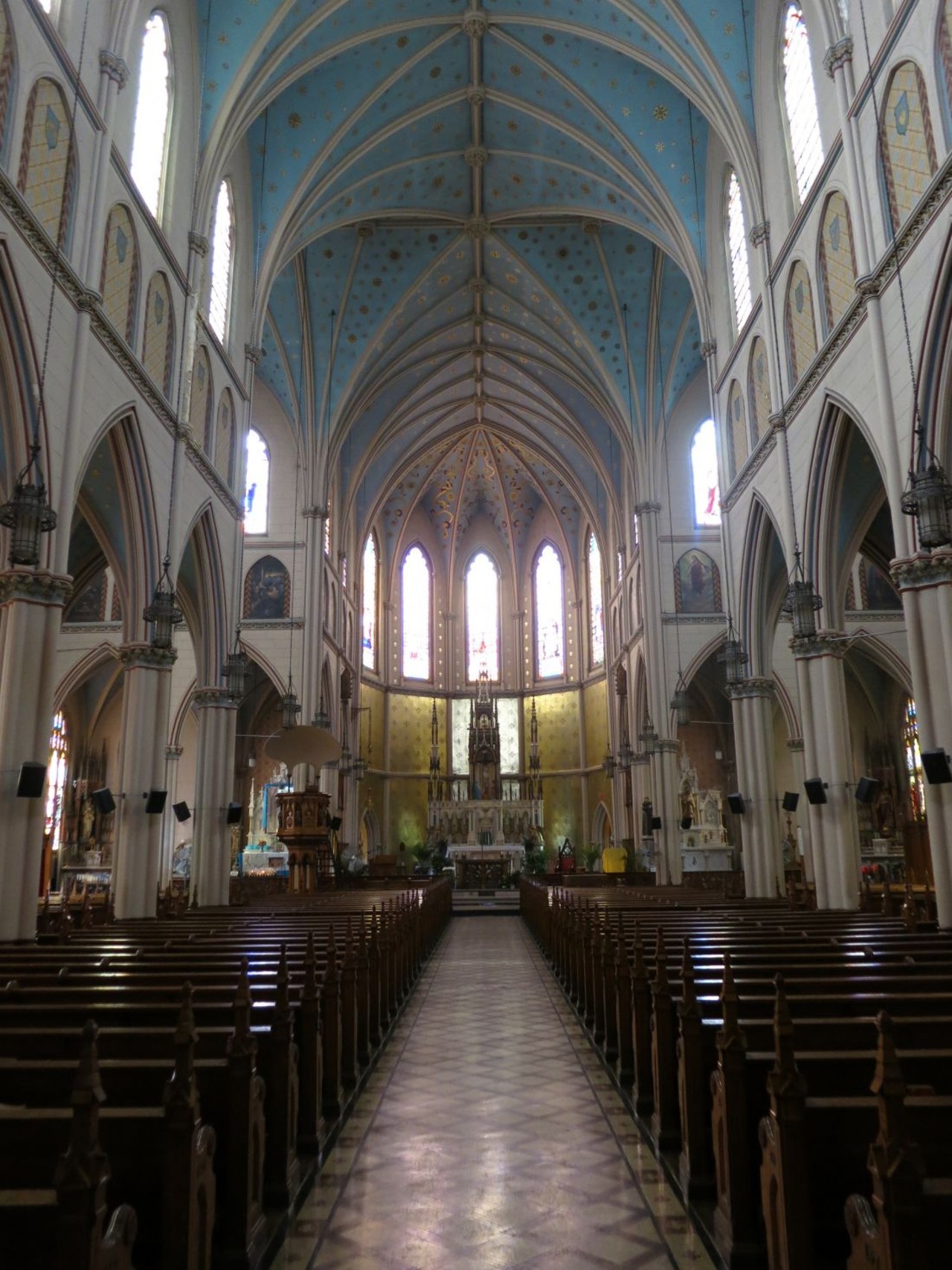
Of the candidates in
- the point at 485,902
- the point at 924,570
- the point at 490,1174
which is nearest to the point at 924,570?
the point at 924,570

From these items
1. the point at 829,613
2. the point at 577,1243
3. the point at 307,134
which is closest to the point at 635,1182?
the point at 577,1243

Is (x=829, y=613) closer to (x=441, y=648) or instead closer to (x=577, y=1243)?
(x=577, y=1243)

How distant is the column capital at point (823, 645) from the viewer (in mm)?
16641

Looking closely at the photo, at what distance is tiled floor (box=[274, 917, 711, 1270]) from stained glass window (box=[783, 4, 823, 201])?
14.9 m

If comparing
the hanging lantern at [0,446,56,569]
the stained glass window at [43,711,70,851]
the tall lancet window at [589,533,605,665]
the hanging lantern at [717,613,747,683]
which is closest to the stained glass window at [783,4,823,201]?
the hanging lantern at [717,613,747,683]

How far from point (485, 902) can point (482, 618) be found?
1701 cm

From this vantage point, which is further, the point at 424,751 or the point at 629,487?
the point at 424,751

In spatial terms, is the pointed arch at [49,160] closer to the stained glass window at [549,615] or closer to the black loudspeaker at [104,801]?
the black loudspeaker at [104,801]

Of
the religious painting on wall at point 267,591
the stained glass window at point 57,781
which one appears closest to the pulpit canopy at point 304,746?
the religious painting on wall at point 267,591

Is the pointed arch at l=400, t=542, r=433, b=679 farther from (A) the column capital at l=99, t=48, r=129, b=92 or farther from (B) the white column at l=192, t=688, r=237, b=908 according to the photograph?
(A) the column capital at l=99, t=48, r=129, b=92

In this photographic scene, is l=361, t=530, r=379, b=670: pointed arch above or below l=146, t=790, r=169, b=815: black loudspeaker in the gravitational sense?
above

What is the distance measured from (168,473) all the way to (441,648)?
94.7 ft

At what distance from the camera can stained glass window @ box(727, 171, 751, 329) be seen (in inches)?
843

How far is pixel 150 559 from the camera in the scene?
55.4 ft
